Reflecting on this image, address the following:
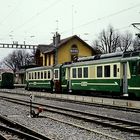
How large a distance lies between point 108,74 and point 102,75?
115 cm

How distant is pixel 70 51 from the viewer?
81438 millimetres

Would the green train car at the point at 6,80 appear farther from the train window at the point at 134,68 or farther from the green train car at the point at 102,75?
the train window at the point at 134,68

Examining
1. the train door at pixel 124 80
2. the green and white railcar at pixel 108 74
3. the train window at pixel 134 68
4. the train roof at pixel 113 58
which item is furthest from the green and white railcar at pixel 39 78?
the train window at pixel 134 68

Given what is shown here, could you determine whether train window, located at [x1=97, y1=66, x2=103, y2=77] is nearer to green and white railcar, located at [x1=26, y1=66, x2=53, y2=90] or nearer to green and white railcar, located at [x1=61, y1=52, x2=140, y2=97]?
green and white railcar, located at [x1=61, y1=52, x2=140, y2=97]

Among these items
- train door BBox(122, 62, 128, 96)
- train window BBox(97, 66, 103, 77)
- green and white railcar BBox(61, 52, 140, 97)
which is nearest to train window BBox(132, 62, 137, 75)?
green and white railcar BBox(61, 52, 140, 97)

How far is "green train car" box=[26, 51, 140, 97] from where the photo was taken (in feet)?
89.6

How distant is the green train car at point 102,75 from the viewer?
89.6 feet

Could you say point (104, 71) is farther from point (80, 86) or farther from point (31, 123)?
point (31, 123)

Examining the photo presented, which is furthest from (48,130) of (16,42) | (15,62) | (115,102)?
(15,62)

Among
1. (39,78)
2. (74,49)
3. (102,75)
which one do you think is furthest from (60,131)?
(74,49)

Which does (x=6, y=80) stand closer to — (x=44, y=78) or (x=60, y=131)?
(x=44, y=78)

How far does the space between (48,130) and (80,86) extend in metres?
21.9

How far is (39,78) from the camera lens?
2040 inches

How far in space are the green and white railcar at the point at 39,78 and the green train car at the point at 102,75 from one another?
35.0 inches
